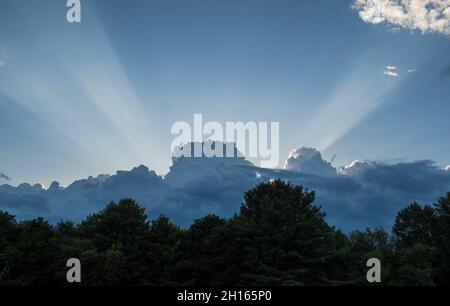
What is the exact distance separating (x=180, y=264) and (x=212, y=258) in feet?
13.5

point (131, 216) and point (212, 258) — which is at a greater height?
point (131, 216)

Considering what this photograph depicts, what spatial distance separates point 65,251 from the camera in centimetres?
5578

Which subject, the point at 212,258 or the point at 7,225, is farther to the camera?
the point at 7,225

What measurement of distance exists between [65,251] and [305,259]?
3116cm

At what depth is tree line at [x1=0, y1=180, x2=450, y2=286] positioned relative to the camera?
51219mm

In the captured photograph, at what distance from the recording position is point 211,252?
174 feet

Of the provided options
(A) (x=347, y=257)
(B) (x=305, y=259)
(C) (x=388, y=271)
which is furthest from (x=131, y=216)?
(C) (x=388, y=271)

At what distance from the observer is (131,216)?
6319 cm

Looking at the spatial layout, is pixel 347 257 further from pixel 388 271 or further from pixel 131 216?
pixel 131 216

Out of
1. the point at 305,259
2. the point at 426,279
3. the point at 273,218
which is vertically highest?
the point at 273,218

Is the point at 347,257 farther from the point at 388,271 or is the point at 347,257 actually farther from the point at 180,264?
the point at 180,264

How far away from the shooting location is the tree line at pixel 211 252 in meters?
51.2
